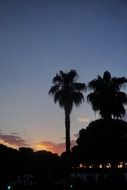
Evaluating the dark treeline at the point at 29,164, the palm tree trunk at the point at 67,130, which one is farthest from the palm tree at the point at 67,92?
the dark treeline at the point at 29,164

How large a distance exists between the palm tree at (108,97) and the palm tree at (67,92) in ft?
6.88

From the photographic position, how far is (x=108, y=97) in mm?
37625

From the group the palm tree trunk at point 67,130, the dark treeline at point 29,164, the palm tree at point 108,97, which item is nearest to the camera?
the palm tree at point 108,97

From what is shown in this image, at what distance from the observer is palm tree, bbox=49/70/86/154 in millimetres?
40125

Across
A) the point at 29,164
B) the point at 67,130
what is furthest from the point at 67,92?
the point at 29,164

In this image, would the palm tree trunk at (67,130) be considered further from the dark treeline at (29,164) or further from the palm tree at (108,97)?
the dark treeline at (29,164)

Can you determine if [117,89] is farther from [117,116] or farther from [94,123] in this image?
[94,123]

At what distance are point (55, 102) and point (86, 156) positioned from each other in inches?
831

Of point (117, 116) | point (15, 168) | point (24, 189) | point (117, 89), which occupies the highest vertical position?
point (117, 89)

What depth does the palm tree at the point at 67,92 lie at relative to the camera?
40125 millimetres

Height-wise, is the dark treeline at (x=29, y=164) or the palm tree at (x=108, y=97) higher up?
the palm tree at (x=108, y=97)

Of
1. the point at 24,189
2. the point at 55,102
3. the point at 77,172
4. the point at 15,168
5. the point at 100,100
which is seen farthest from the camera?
the point at 77,172

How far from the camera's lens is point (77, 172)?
227 feet

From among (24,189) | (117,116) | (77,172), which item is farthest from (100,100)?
(77,172)
